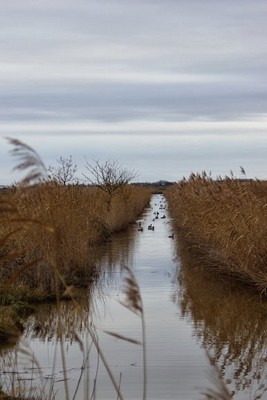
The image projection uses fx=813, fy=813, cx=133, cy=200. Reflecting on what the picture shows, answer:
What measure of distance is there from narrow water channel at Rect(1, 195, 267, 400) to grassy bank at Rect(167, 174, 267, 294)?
365mm

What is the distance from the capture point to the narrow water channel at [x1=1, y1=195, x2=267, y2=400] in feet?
21.7

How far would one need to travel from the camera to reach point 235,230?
42.7ft

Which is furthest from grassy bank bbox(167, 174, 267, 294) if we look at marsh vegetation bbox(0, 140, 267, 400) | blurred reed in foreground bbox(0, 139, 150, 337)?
blurred reed in foreground bbox(0, 139, 150, 337)

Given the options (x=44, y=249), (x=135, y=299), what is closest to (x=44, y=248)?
(x=44, y=249)

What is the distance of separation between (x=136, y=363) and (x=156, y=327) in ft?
5.82

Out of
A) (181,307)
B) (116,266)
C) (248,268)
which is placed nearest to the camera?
(181,307)

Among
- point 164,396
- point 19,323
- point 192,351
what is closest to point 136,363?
point 192,351

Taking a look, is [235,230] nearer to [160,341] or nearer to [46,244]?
[46,244]

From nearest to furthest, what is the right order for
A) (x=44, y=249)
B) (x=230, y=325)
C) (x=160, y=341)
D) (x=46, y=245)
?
(x=160, y=341) < (x=230, y=325) < (x=44, y=249) < (x=46, y=245)

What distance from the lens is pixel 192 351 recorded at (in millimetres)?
8031

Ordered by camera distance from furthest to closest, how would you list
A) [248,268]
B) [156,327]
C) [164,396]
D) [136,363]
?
[248,268], [156,327], [136,363], [164,396]

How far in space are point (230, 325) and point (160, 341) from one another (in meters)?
1.36

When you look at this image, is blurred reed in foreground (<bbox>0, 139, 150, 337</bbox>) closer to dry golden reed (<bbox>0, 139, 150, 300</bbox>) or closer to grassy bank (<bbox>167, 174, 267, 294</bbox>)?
dry golden reed (<bbox>0, 139, 150, 300</bbox>)

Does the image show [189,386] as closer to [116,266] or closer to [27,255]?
[27,255]
